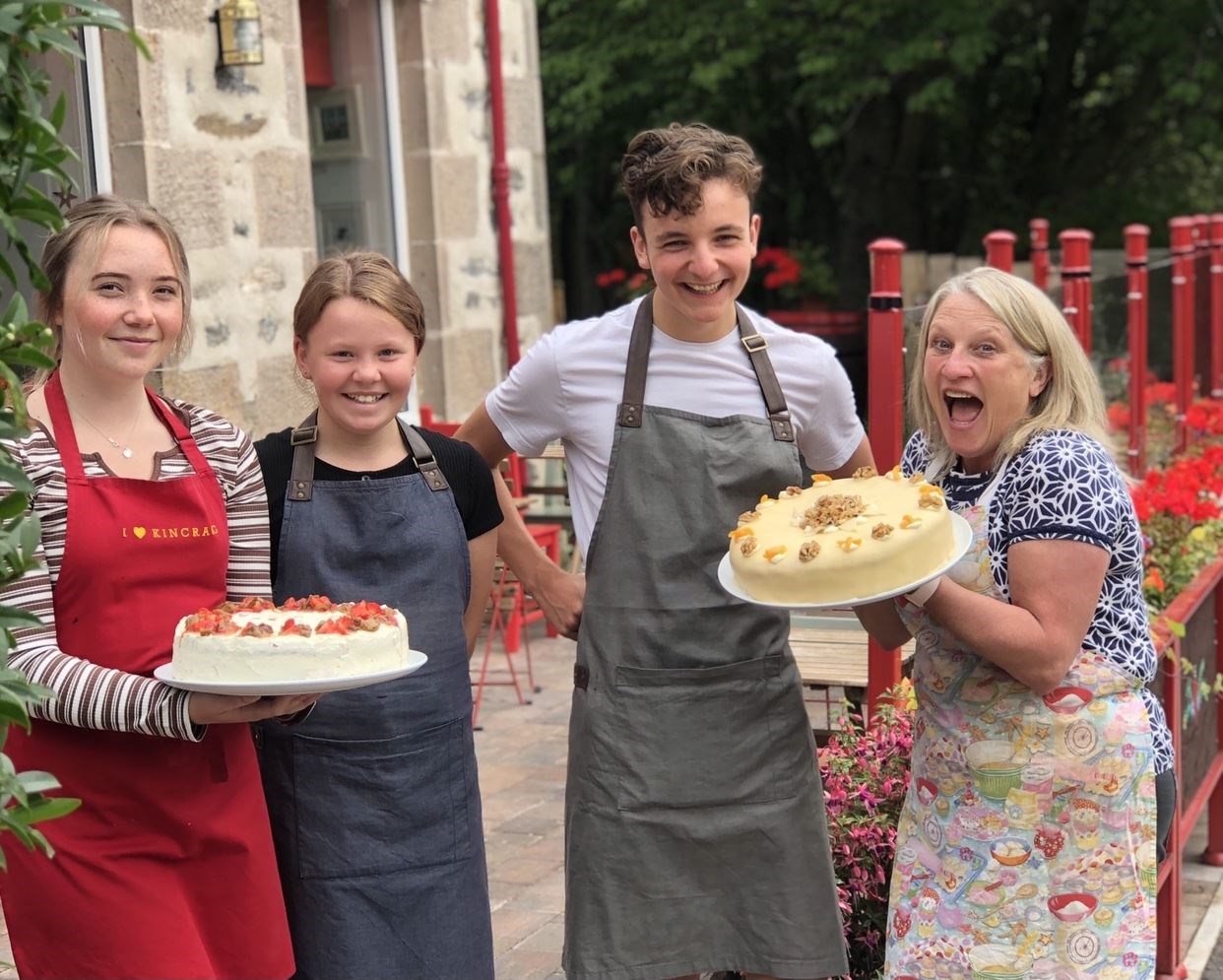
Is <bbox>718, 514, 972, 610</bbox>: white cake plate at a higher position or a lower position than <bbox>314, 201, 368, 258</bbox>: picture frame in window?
lower

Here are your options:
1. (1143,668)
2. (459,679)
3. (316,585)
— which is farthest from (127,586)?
(1143,668)

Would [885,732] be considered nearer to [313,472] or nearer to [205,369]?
[313,472]

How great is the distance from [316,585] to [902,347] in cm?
175

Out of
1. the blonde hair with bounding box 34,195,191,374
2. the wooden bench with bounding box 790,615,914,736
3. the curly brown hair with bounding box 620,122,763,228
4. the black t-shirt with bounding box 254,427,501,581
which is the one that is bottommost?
the wooden bench with bounding box 790,615,914,736

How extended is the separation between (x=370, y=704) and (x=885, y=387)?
1.60 meters

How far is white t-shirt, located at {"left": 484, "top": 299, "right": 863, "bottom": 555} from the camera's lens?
291cm

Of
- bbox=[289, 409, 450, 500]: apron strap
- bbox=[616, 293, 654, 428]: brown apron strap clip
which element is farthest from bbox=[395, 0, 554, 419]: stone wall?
bbox=[289, 409, 450, 500]: apron strap

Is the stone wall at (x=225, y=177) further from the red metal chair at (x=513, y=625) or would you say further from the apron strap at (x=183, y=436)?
the apron strap at (x=183, y=436)

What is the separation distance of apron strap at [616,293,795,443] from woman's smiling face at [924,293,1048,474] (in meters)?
0.27

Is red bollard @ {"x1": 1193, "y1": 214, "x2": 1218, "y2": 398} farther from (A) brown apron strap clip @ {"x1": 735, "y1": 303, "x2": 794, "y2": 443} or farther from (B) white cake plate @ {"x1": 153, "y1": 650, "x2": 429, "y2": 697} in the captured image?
(B) white cake plate @ {"x1": 153, "y1": 650, "x2": 429, "y2": 697}

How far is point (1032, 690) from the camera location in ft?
8.77

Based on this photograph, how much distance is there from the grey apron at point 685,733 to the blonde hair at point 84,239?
0.87 metres

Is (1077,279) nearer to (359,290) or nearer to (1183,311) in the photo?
(1183,311)

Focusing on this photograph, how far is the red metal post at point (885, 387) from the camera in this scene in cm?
372
